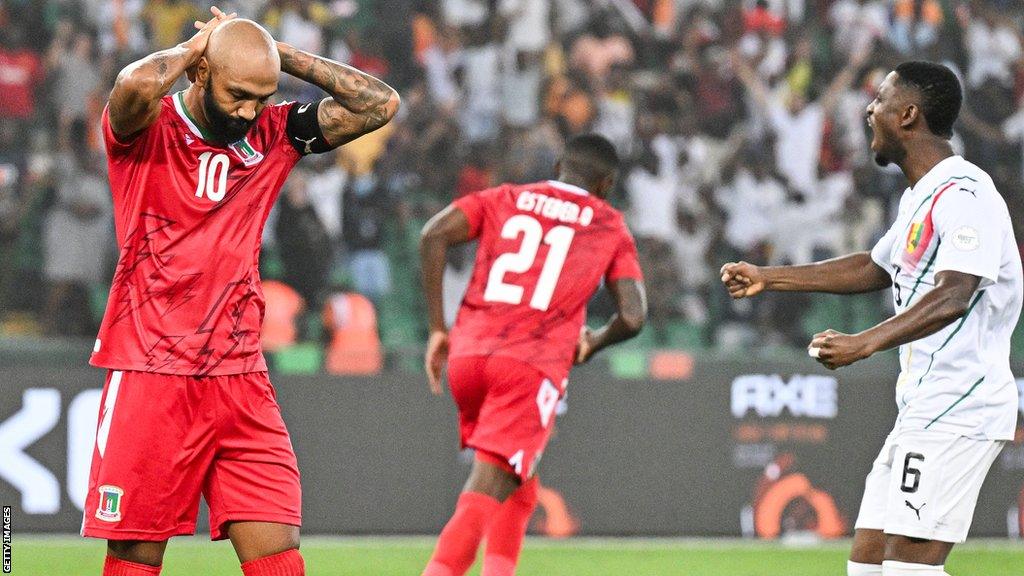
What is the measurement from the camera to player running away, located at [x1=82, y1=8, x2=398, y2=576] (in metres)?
4.89

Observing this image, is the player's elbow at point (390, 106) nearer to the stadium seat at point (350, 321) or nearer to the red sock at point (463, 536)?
the red sock at point (463, 536)

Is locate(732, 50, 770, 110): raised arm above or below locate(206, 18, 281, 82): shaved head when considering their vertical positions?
above

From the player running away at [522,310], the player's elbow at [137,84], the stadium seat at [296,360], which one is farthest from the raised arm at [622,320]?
the stadium seat at [296,360]

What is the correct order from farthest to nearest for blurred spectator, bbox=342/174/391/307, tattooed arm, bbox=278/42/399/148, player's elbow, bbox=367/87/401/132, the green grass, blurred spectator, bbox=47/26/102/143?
blurred spectator, bbox=47/26/102/143
blurred spectator, bbox=342/174/391/307
the green grass
player's elbow, bbox=367/87/401/132
tattooed arm, bbox=278/42/399/148

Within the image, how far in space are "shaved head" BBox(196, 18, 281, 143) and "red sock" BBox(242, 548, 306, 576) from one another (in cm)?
150

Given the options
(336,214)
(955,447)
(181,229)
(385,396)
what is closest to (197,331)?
(181,229)

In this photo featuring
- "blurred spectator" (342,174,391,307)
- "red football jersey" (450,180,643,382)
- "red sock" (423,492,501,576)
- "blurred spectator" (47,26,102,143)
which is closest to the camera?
"red sock" (423,492,501,576)

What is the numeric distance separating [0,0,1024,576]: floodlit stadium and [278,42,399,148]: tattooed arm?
13 mm

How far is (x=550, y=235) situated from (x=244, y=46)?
2315 millimetres

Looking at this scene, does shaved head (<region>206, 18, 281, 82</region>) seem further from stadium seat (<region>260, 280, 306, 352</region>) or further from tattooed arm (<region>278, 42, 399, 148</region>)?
stadium seat (<region>260, 280, 306, 352</region>)

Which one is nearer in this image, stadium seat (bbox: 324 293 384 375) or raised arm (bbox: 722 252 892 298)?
raised arm (bbox: 722 252 892 298)

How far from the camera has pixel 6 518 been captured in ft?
18.7

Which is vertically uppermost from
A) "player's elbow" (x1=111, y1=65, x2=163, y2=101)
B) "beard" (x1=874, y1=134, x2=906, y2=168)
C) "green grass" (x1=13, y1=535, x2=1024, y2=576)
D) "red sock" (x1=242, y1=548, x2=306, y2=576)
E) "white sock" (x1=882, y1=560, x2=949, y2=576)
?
"beard" (x1=874, y1=134, x2=906, y2=168)

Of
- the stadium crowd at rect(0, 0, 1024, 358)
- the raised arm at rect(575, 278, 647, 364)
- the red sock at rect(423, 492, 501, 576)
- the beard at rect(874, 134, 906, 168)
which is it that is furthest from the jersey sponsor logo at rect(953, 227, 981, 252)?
the stadium crowd at rect(0, 0, 1024, 358)
